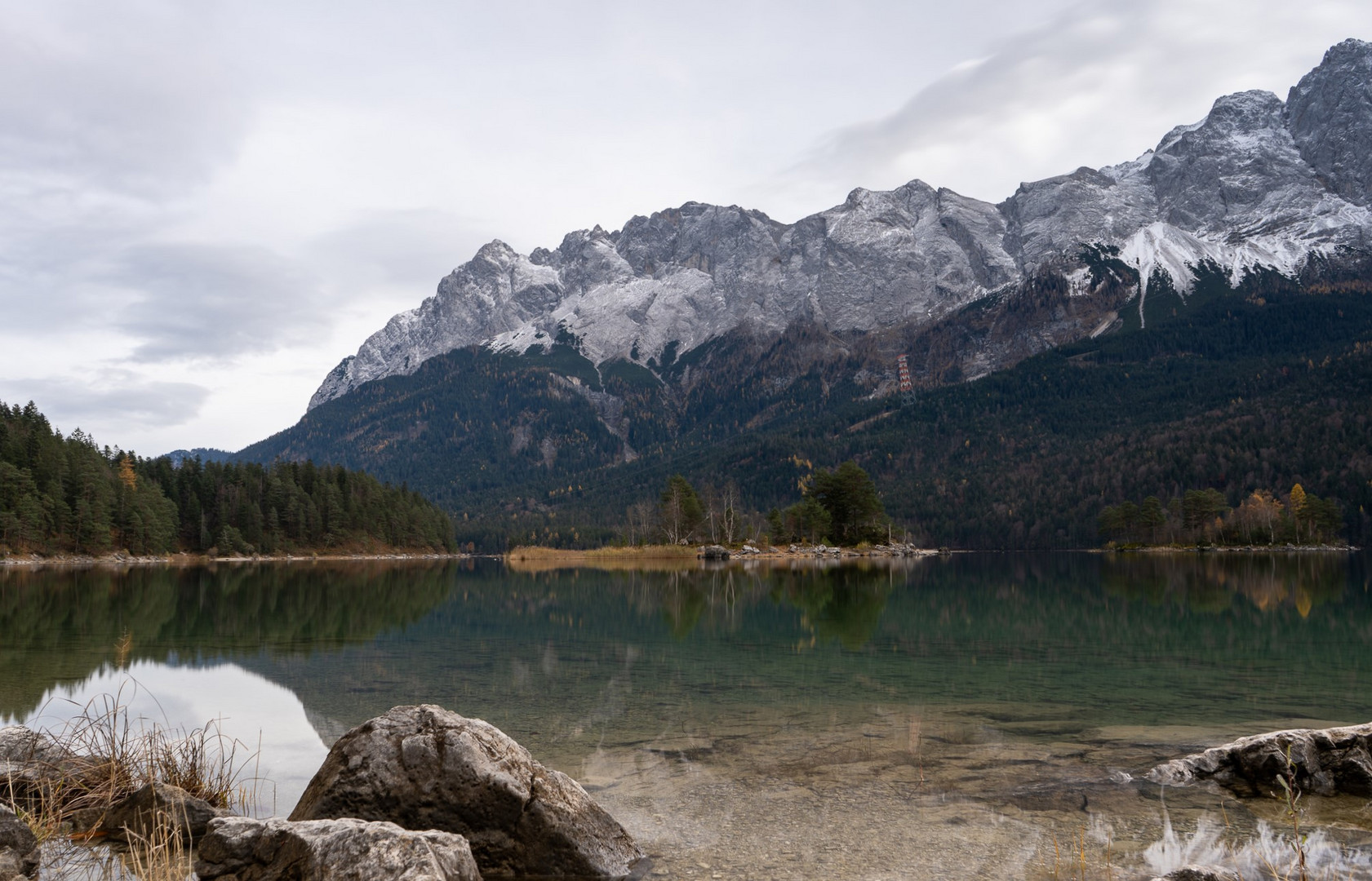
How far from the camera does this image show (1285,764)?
38.1ft

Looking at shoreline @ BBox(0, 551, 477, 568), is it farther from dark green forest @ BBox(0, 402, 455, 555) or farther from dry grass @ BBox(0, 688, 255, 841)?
dry grass @ BBox(0, 688, 255, 841)

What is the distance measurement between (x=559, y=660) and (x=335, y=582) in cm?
4586

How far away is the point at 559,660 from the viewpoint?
24.4 metres

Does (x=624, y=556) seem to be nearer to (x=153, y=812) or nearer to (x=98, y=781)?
(x=98, y=781)

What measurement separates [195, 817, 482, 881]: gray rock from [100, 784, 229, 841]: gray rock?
172 cm

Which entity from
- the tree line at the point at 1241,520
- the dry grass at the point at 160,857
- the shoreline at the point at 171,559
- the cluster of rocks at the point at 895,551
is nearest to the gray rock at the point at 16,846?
the dry grass at the point at 160,857

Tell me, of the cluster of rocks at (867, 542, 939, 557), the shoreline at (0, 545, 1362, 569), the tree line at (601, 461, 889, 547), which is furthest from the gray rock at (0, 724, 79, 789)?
the cluster of rocks at (867, 542, 939, 557)

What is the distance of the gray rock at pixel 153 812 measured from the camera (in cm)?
942

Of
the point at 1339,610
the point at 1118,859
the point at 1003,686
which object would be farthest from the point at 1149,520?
the point at 1118,859

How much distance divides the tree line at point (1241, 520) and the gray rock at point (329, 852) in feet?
510

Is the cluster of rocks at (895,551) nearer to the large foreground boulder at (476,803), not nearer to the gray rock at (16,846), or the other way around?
the large foreground boulder at (476,803)

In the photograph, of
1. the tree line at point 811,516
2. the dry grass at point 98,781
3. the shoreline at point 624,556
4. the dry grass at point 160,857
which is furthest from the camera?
the tree line at point 811,516

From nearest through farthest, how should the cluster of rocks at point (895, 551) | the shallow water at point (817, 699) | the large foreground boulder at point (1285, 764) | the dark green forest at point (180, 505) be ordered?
the shallow water at point (817, 699)
the large foreground boulder at point (1285, 764)
the dark green forest at point (180, 505)
the cluster of rocks at point (895, 551)

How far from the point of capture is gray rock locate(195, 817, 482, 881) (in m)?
7.02
